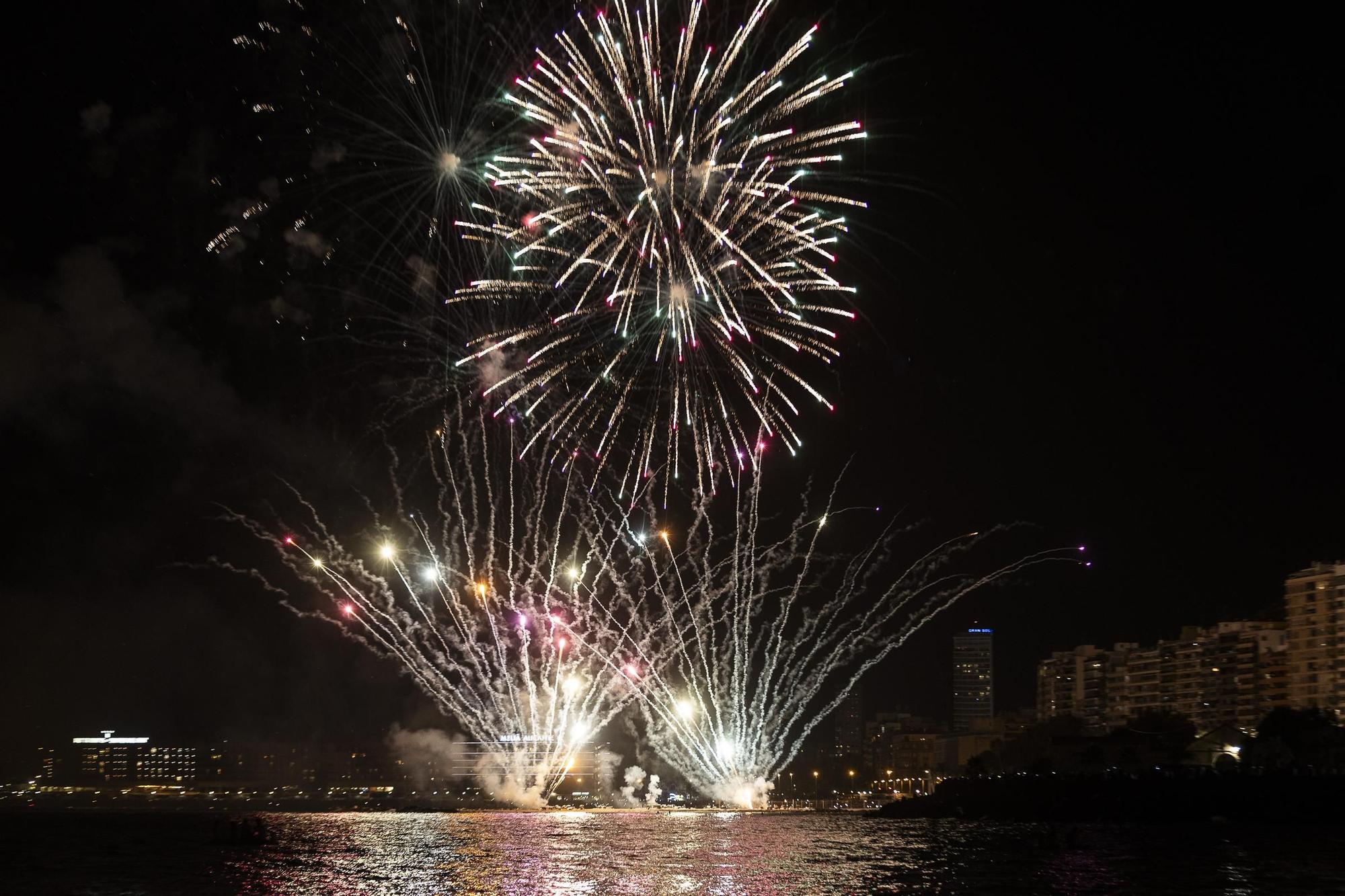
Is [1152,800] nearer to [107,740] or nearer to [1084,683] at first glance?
[1084,683]

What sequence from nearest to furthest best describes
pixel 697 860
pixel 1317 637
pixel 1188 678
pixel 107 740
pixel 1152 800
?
pixel 697 860 < pixel 1152 800 < pixel 1317 637 < pixel 1188 678 < pixel 107 740

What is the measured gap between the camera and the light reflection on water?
39094mm

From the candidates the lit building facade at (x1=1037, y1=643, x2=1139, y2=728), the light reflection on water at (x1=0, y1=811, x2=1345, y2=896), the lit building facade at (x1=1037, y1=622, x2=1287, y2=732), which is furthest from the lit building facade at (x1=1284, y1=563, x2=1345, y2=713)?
the light reflection on water at (x1=0, y1=811, x2=1345, y2=896)

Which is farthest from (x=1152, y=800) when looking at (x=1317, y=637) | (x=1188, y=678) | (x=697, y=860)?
(x=1188, y=678)

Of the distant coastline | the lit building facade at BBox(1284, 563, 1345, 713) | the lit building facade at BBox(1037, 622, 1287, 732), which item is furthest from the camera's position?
the lit building facade at BBox(1037, 622, 1287, 732)

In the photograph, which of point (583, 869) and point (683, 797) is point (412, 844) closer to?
point (583, 869)

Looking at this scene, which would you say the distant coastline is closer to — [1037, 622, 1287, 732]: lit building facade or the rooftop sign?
[1037, 622, 1287, 732]: lit building facade

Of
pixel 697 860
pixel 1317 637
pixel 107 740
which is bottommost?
pixel 107 740

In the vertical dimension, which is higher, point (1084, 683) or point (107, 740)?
point (1084, 683)

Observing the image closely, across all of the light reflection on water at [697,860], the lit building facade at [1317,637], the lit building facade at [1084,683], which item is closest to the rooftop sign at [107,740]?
the light reflection on water at [697,860]

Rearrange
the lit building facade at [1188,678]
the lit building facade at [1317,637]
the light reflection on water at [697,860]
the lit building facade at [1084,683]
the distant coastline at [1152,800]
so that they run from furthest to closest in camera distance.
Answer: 1. the lit building facade at [1084,683]
2. the lit building facade at [1188,678]
3. the lit building facade at [1317,637]
4. the distant coastline at [1152,800]
5. the light reflection on water at [697,860]

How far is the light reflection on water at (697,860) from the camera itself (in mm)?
39094

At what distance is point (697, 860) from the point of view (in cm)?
4759

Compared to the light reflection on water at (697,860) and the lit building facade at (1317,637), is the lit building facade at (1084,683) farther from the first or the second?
the light reflection on water at (697,860)
